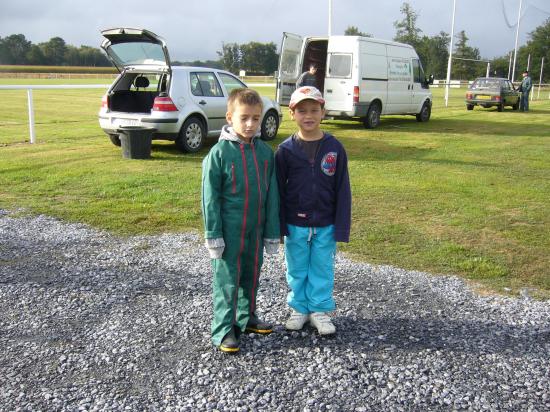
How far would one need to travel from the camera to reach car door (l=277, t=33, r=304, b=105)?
14867mm

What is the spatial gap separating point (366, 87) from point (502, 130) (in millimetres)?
4805

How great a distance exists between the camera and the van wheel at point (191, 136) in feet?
34.2

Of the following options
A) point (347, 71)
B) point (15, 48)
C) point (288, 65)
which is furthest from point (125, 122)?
point (15, 48)

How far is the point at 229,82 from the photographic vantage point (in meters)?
11.6

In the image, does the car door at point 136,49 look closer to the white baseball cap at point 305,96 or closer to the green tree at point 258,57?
the white baseball cap at point 305,96

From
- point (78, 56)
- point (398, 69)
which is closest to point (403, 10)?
point (78, 56)

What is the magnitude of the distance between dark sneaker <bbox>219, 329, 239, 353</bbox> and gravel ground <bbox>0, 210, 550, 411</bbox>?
0.17 feet

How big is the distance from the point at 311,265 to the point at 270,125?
920cm

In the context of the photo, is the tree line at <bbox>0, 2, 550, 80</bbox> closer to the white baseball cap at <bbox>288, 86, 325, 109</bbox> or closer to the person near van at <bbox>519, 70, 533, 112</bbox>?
the person near van at <bbox>519, 70, 533, 112</bbox>

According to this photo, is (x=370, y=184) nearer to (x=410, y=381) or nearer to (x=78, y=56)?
(x=410, y=381)

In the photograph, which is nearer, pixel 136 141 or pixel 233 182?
pixel 233 182

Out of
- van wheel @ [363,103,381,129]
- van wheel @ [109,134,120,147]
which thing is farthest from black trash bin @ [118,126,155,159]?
van wheel @ [363,103,381,129]

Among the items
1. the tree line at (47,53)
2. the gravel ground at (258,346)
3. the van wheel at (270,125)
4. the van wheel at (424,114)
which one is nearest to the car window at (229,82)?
the van wheel at (270,125)

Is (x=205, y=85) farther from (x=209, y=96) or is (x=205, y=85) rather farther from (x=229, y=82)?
(x=229, y=82)
